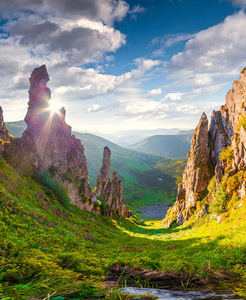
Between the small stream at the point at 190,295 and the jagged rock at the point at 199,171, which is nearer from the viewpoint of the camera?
the small stream at the point at 190,295

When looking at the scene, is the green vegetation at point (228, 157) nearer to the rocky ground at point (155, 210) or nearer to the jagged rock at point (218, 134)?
the jagged rock at point (218, 134)

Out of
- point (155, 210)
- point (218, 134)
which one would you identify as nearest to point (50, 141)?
point (218, 134)

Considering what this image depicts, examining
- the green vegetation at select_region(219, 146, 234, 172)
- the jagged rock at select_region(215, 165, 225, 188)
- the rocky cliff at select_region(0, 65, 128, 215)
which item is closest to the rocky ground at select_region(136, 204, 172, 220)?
the rocky cliff at select_region(0, 65, 128, 215)

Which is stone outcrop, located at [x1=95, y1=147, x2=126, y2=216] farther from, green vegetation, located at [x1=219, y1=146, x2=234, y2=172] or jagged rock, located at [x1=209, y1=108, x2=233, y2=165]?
green vegetation, located at [x1=219, y1=146, x2=234, y2=172]

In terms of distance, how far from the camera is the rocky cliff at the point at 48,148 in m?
41.2

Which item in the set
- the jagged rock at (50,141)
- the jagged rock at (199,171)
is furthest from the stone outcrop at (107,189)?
the jagged rock at (199,171)

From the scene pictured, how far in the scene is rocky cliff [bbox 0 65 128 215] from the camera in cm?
4119

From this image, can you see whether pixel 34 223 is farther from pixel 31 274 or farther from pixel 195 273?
pixel 195 273

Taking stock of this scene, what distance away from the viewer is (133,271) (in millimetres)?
6598

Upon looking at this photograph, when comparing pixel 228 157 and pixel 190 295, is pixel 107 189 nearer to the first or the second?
Result: pixel 228 157

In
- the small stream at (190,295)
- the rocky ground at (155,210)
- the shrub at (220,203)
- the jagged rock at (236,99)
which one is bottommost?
the rocky ground at (155,210)

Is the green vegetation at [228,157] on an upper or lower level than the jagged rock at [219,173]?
upper

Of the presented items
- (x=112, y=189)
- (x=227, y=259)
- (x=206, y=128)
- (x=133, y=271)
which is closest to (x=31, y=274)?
(x=133, y=271)

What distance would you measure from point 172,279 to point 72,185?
161 feet
